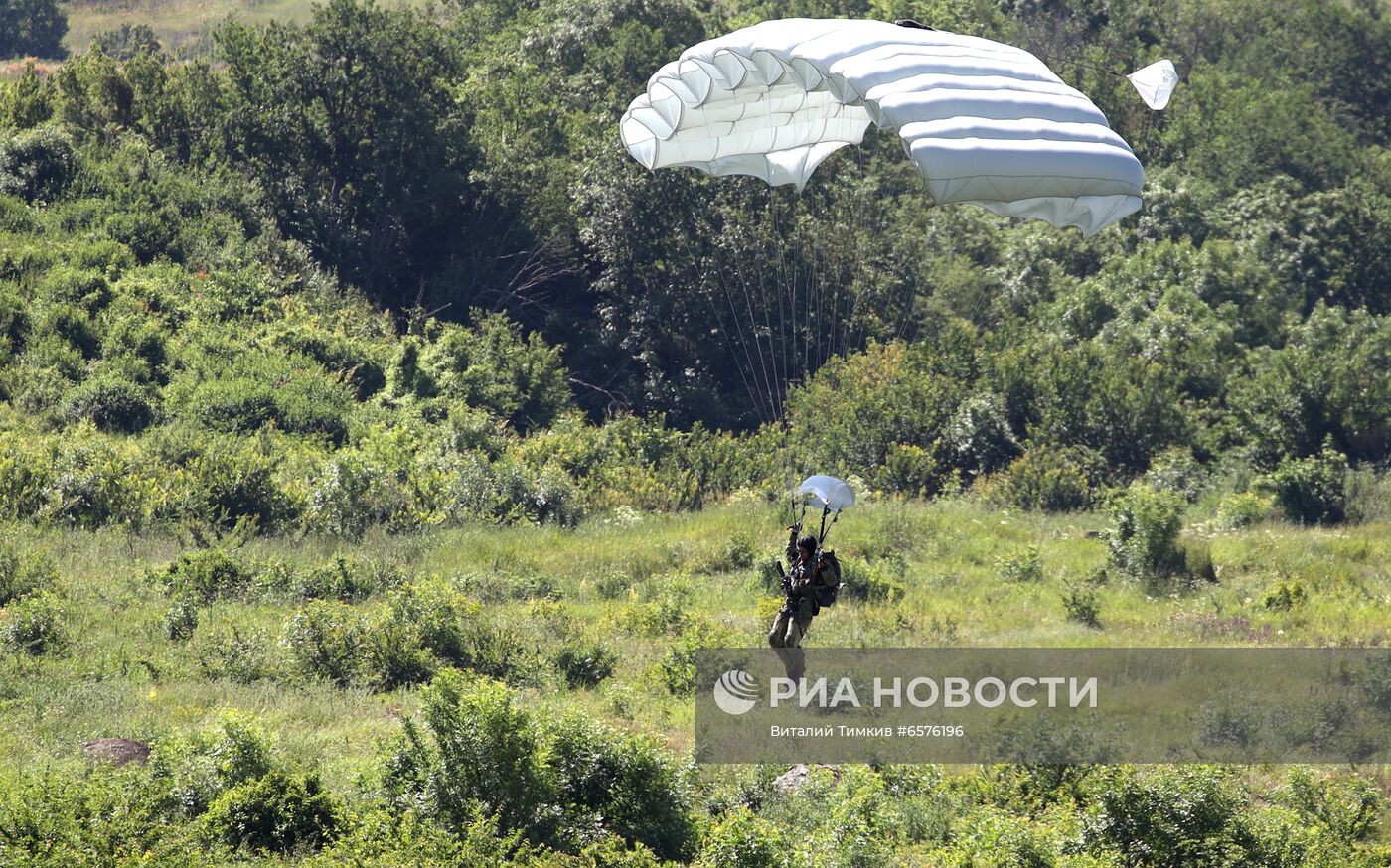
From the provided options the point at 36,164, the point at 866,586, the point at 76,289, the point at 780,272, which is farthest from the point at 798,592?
the point at 36,164

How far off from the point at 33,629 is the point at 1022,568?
1307 centimetres

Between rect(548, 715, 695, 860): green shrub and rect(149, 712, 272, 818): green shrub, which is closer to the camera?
rect(548, 715, 695, 860): green shrub

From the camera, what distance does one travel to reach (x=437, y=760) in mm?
13266

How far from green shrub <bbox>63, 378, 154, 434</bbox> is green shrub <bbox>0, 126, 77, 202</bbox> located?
30.9 ft

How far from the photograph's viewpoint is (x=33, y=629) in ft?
59.3

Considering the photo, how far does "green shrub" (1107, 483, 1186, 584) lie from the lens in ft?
75.9

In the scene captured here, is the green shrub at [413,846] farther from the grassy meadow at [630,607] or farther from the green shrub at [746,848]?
the grassy meadow at [630,607]

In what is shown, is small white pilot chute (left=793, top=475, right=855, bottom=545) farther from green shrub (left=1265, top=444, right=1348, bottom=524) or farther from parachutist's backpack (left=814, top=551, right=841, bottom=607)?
green shrub (left=1265, top=444, right=1348, bottom=524)

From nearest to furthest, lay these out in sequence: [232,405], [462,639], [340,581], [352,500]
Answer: [462,639]
[340,581]
[352,500]
[232,405]

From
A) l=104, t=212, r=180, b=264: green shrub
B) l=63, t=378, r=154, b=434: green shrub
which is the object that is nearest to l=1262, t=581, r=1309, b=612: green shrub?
l=63, t=378, r=154, b=434: green shrub

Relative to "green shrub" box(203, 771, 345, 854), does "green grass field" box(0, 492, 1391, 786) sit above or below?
below

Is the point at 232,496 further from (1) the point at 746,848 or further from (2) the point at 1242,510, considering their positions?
(2) the point at 1242,510

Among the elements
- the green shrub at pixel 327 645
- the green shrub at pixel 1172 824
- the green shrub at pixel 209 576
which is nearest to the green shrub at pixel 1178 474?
the green shrub at pixel 209 576

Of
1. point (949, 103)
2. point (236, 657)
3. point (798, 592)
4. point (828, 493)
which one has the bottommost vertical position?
point (236, 657)
